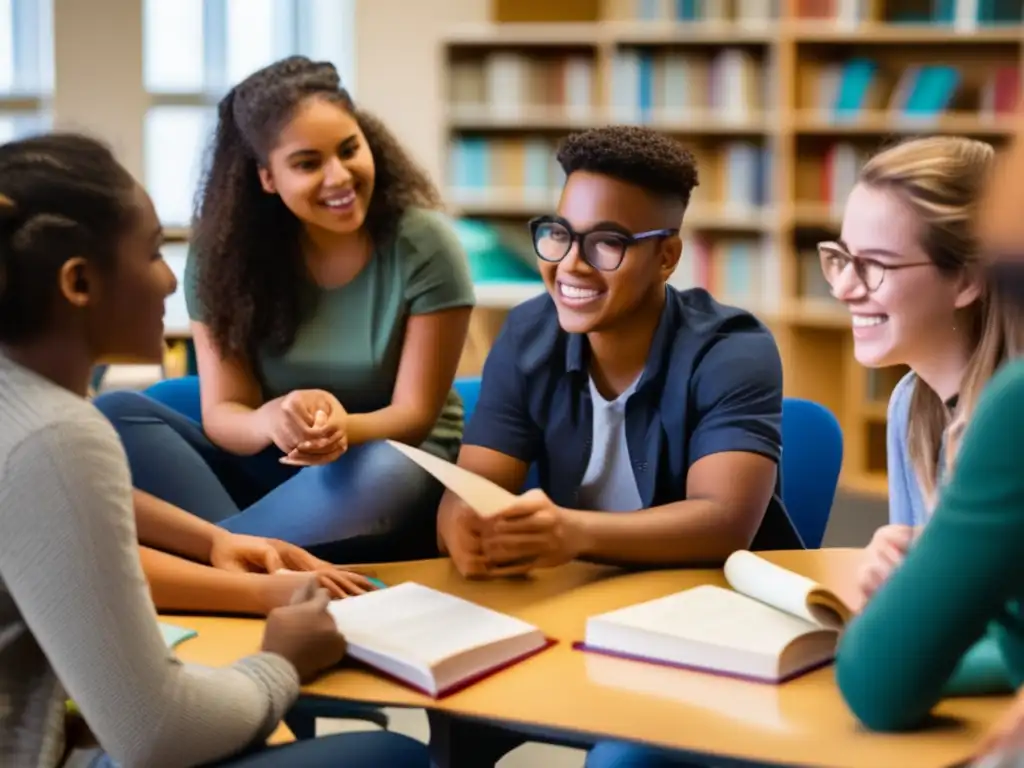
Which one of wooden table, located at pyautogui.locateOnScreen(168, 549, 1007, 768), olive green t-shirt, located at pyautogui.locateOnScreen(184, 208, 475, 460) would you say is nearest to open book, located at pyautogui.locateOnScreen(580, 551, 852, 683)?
wooden table, located at pyautogui.locateOnScreen(168, 549, 1007, 768)

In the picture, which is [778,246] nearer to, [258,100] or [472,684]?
[258,100]

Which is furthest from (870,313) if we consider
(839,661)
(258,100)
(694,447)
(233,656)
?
(258,100)

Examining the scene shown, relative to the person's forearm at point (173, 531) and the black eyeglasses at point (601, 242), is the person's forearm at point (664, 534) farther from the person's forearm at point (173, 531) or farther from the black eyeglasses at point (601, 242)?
the person's forearm at point (173, 531)

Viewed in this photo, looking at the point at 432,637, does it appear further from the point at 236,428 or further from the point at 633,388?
the point at 236,428

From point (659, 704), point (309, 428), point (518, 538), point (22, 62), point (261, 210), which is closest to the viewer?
point (659, 704)

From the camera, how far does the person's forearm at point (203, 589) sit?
1.55 meters

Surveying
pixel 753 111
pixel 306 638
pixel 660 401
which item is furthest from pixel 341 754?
pixel 753 111

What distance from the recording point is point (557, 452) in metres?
1.96

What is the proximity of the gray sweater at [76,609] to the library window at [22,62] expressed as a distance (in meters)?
5.18

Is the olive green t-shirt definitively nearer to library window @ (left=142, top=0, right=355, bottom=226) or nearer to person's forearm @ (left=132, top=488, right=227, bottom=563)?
person's forearm @ (left=132, top=488, right=227, bottom=563)

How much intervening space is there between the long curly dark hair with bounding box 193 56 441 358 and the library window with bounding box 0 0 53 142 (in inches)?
155

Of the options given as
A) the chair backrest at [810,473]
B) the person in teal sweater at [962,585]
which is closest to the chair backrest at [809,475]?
the chair backrest at [810,473]

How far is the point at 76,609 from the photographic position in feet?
3.77

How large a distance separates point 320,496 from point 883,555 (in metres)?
0.84
